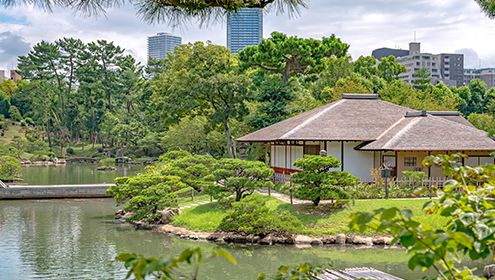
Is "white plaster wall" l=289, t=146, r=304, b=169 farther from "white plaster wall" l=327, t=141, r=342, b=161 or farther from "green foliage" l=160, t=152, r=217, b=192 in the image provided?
"green foliage" l=160, t=152, r=217, b=192

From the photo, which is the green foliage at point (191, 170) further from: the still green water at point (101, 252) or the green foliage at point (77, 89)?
the green foliage at point (77, 89)

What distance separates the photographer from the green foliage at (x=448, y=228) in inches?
74.0

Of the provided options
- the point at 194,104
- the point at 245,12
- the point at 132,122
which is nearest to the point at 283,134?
the point at 194,104

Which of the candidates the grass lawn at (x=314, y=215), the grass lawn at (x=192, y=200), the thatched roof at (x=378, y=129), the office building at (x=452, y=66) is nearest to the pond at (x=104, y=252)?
the grass lawn at (x=314, y=215)

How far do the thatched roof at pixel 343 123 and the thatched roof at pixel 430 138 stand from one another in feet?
2.29

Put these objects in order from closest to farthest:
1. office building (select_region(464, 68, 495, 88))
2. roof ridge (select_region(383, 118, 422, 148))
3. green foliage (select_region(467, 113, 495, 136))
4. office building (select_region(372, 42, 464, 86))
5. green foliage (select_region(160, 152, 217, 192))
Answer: roof ridge (select_region(383, 118, 422, 148)) < green foliage (select_region(160, 152, 217, 192)) < green foliage (select_region(467, 113, 495, 136)) < office building (select_region(372, 42, 464, 86)) < office building (select_region(464, 68, 495, 88))

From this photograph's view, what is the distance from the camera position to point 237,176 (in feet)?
52.1

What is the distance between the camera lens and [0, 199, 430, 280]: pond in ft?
38.0

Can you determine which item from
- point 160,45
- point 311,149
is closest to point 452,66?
point 160,45

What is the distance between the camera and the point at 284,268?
2.49 meters

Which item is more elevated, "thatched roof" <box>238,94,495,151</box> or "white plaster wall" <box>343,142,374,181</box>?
"thatched roof" <box>238,94,495,151</box>

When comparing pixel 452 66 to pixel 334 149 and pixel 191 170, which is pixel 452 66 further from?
pixel 191 170

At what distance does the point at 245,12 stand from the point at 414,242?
317 cm

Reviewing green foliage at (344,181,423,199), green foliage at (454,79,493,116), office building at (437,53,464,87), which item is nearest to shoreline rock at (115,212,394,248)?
green foliage at (344,181,423,199)
